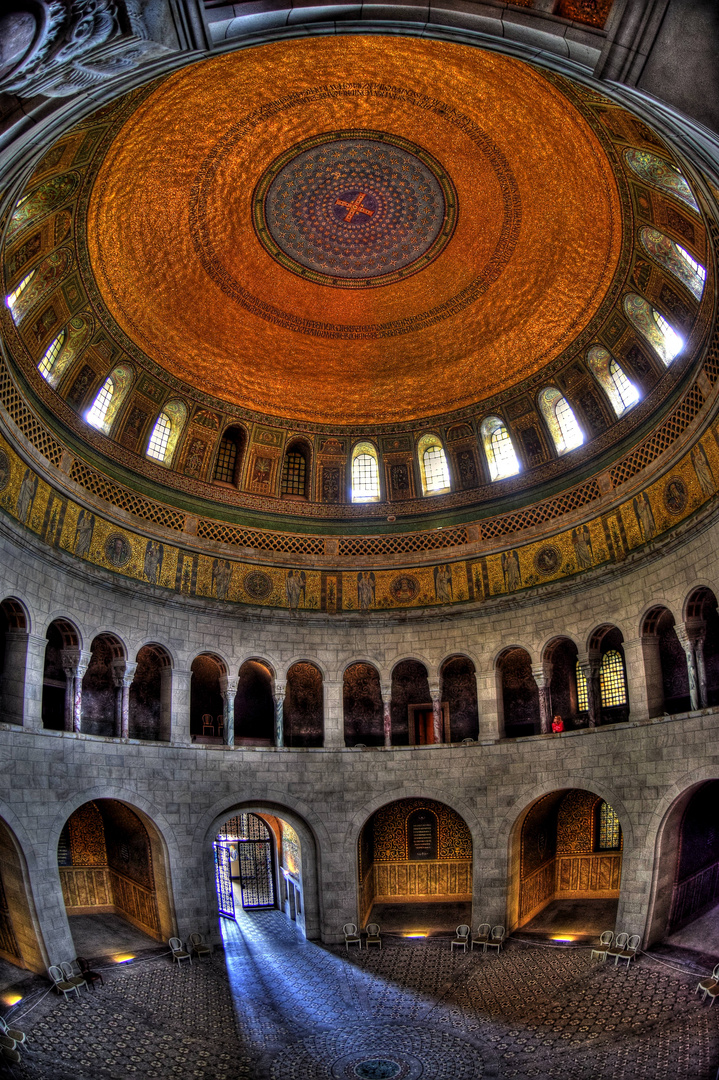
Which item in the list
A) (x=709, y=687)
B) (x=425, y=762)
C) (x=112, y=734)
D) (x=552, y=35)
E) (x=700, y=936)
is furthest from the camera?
(x=425, y=762)

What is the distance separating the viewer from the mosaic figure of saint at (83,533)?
57.7 feet

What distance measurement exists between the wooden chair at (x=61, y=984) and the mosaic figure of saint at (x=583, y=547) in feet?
47.7

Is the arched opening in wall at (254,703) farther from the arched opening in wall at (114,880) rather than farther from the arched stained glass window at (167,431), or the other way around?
the arched stained glass window at (167,431)

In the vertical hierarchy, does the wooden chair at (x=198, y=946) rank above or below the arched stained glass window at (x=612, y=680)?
below

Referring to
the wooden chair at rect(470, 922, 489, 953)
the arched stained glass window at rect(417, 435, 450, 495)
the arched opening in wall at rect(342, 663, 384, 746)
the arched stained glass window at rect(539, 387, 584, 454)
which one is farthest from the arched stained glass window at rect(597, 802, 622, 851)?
the arched stained glass window at rect(417, 435, 450, 495)

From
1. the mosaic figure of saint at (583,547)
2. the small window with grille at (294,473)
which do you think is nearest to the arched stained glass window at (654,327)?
the mosaic figure of saint at (583,547)

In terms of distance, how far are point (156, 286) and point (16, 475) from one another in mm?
6515

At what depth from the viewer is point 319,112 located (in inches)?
664

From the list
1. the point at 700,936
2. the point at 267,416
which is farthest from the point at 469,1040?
the point at 267,416

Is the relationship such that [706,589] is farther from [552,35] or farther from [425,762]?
[552,35]

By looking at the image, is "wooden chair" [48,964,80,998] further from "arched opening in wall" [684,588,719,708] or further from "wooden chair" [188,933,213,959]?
"arched opening in wall" [684,588,719,708]

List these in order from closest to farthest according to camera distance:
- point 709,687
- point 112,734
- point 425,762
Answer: point 709,687
point 112,734
point 425,762

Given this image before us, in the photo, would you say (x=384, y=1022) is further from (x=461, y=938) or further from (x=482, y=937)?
(x=482, y=937)

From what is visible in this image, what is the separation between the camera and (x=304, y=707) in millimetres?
21891
